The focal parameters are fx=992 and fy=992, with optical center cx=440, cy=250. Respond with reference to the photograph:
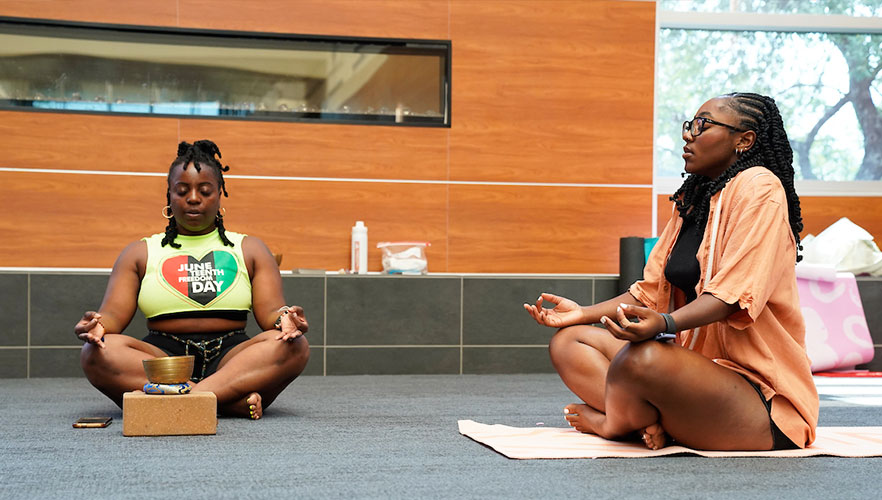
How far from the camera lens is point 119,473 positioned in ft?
6.77

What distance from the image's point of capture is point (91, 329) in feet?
9.41

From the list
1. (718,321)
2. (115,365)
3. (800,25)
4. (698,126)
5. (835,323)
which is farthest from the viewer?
(800,25)

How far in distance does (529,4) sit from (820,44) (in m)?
1.85

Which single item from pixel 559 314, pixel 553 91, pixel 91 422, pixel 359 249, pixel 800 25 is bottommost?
pixel 91 422

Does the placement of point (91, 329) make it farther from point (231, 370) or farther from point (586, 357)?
point (586, 357)

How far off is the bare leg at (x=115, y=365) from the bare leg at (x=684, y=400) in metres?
1.41

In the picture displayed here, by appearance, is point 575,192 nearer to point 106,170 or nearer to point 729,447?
point 106,170

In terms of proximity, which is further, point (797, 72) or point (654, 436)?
point (797, 72)

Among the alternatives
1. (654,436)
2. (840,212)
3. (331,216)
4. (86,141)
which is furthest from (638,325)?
(840,212)

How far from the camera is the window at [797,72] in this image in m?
5.49

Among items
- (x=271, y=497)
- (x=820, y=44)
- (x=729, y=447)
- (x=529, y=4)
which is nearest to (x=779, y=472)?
(x=729, y=447)

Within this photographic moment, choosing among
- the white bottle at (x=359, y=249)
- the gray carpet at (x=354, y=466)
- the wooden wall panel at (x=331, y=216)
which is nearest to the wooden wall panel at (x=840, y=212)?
the wooden wall panel at (x=331, y=216)

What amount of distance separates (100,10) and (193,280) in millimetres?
2045

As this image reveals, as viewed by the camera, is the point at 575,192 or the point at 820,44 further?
the point at 820,44
